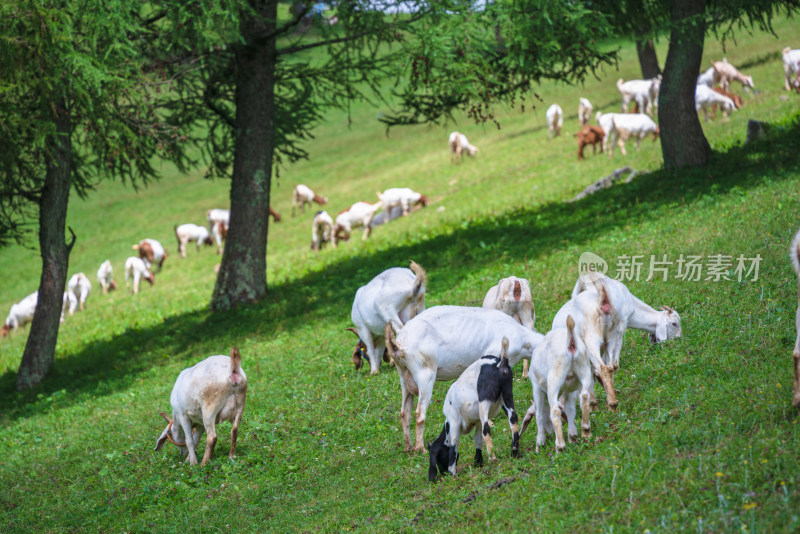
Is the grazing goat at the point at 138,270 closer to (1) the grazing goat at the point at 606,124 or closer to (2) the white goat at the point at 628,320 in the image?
(1) the grazing goat at the point at 606,124

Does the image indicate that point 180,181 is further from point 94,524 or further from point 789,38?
point 94,524

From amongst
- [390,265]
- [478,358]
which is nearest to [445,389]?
[478,358]

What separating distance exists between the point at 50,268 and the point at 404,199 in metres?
15.2

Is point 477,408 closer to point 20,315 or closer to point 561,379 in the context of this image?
point 561,379

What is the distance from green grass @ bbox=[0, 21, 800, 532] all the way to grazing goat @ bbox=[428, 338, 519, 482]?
224mm

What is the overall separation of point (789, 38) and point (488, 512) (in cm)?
3929

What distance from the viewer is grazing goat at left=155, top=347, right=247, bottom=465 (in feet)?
30.0

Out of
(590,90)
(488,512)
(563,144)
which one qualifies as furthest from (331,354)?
(590,90)

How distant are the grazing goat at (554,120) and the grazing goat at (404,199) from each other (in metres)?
7.29

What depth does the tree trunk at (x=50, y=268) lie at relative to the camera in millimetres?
16484

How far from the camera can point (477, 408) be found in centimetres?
A: 693

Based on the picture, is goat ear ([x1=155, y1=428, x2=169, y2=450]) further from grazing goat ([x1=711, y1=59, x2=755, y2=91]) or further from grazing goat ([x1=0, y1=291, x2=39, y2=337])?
grazing goat ([x1=711, y1=59, x2=755, y2=91])

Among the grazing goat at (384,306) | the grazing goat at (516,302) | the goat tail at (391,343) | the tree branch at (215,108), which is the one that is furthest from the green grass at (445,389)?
the tree branch at (215,108)

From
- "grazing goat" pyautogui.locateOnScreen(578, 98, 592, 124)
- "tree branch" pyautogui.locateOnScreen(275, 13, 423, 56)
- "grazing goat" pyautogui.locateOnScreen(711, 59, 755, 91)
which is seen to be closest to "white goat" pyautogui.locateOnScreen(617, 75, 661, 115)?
"grazing goat" pyautogui.locateOnScreen(711, 59, 755, 91)
